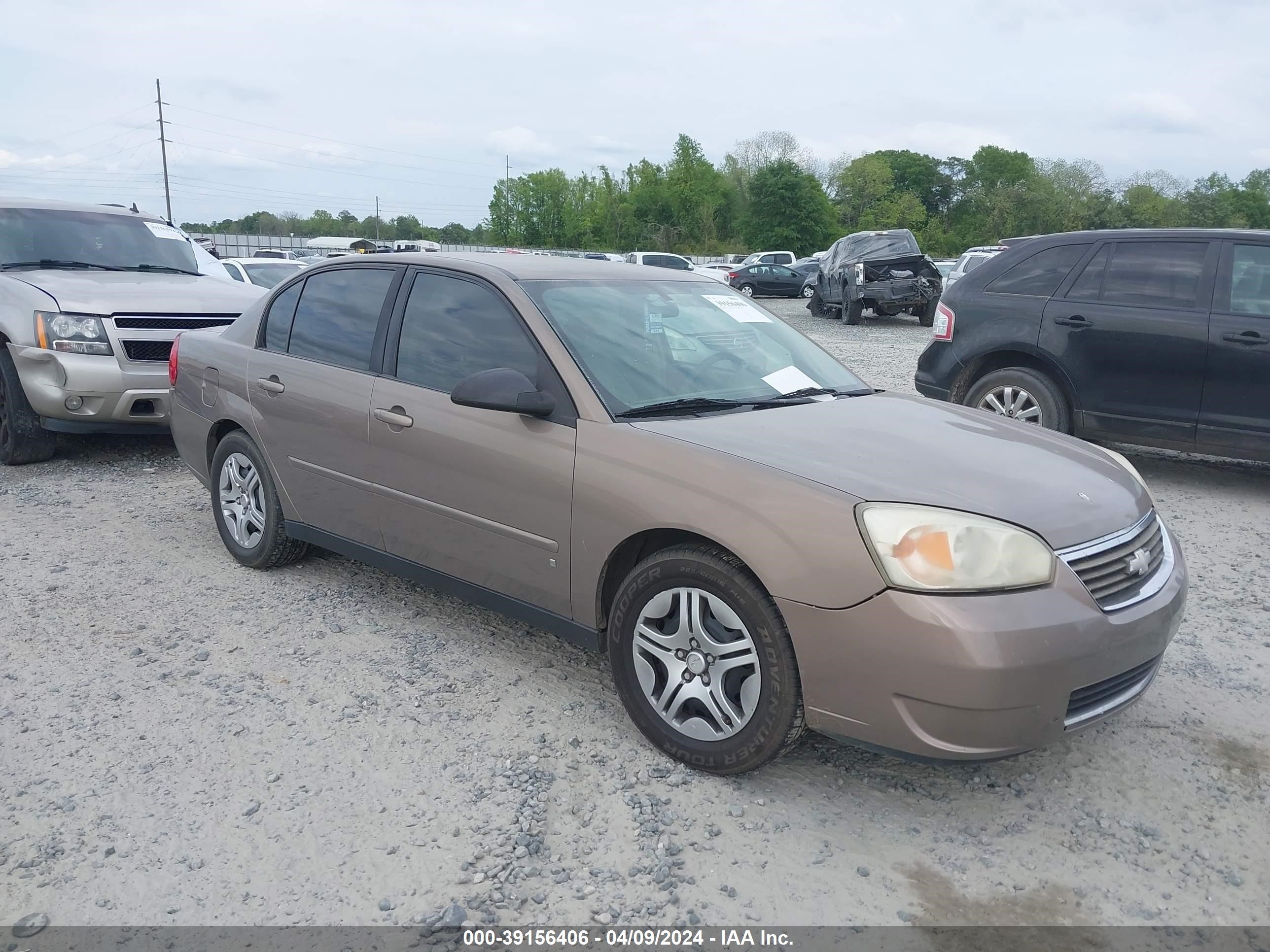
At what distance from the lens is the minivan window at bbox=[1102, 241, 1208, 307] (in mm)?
6547

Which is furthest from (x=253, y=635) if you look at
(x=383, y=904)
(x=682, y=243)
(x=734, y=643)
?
(x=682, y=243)

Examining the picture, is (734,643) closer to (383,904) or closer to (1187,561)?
(383,904)

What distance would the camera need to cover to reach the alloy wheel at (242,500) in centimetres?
484

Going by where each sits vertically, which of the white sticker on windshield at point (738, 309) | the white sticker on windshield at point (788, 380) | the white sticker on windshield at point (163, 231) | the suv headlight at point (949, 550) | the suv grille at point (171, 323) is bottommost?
the suv headlight at point (949, 550)

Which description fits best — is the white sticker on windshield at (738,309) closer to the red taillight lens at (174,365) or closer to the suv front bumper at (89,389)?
the red taillight lens at (174,365)

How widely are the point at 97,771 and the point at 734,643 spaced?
207 centimetres

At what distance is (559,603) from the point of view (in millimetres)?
3422

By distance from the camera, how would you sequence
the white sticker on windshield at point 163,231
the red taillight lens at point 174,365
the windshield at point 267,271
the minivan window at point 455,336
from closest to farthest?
the minivan window at point 455,336, the red taillight lens at point 174,365, the white sticker on windshield at point 163,231, the windshield at point 267,271

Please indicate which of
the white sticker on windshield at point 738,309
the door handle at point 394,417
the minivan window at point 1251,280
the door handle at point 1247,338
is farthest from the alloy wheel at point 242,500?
the minivan window at point 1251,280

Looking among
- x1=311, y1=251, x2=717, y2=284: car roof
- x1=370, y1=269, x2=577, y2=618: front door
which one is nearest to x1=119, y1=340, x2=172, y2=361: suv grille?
x1=311, y1=251, x2=717, y2=284: car roof

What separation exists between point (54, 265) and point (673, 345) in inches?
243

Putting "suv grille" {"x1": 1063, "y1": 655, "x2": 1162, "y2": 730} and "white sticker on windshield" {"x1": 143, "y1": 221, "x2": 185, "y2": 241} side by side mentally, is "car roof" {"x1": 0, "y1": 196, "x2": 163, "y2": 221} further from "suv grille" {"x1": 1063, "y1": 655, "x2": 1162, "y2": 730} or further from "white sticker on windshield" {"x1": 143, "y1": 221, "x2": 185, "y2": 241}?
"suv grille" {"x1": 1063, "y1": 655, "x2": 1162, "y2": 730}

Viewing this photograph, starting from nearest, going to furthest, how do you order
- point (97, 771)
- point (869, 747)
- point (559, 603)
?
1. point (869, 747)
2. point (97, 771)
3. point (559, 603)

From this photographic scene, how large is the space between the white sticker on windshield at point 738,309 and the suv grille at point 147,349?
14.5 ft
